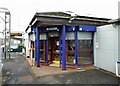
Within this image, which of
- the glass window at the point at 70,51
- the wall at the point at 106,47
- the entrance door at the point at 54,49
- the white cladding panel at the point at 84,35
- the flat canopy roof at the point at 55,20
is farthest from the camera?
the entrance door at the point at 54,49

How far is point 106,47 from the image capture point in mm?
12406

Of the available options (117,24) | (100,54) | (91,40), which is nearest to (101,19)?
(91,40)

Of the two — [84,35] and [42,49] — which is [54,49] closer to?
[42,49]

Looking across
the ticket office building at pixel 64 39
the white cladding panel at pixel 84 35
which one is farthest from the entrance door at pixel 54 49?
the white cladding panel at pixel 84 35

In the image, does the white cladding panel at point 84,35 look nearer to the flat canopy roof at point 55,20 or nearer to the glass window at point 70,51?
the glass window at point 70,51

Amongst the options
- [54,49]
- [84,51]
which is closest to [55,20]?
[54,49]

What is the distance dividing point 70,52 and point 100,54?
211cm

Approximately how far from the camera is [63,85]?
9.27 m

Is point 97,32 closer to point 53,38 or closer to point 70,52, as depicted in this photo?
point 70,52

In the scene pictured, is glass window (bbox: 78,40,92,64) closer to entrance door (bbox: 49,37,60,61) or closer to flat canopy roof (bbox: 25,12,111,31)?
flat canopy roof (bbox: 25,12,111,31)

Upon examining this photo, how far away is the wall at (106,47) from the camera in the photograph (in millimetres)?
11492

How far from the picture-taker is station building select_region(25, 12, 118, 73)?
12391 millimetres

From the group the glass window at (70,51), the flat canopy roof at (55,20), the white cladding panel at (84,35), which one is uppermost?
the flat canopy roof at (55,20)

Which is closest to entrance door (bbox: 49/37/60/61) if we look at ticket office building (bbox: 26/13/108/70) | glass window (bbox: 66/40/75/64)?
ticket office building (bbox: 26/13/108/70)
